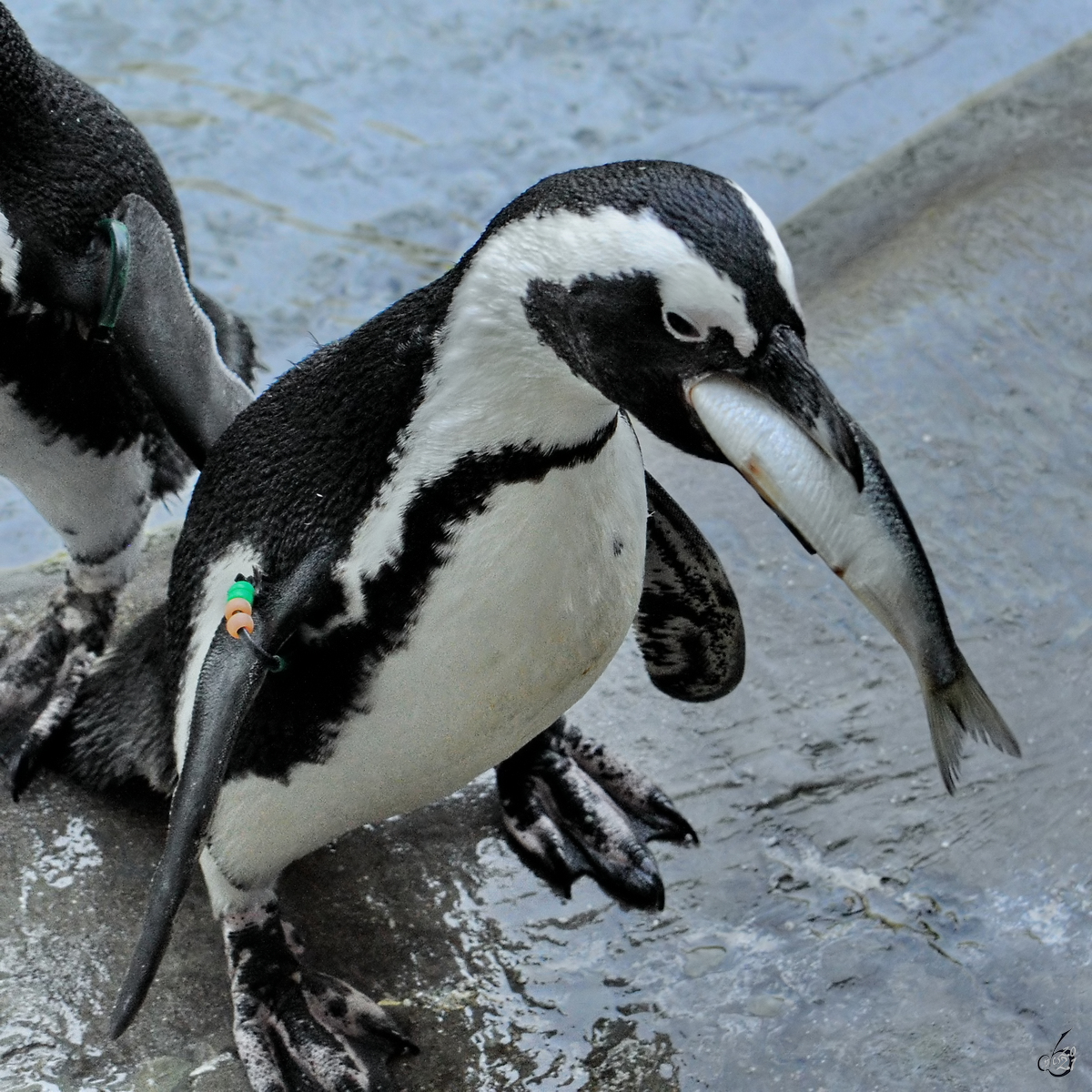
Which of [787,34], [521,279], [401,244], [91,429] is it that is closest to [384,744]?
[521,279]

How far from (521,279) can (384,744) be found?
0.65 metres

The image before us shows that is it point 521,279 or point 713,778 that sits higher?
point 521,279

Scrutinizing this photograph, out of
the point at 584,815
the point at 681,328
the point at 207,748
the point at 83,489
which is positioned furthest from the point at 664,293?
the point at 83,489

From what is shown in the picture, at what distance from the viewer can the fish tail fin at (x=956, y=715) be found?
5.46 feet

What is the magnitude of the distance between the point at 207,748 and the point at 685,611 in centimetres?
78

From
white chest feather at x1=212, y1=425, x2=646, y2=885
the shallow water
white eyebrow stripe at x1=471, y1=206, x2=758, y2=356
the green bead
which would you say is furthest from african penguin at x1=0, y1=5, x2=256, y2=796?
the shallow water

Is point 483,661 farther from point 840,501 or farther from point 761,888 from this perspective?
point 761,888

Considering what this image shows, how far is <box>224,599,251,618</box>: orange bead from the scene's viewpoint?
1.96m

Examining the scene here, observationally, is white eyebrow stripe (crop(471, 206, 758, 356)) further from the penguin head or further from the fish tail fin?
the fish tail fin

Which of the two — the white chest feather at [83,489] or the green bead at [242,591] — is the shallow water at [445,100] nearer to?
the white chest feather at [83,489]

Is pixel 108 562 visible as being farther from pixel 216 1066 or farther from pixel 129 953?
pixel 216 1066

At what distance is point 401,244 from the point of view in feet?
16.8

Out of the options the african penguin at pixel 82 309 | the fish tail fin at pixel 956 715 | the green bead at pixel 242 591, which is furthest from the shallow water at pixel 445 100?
the fish tail fin at pixel 956 715

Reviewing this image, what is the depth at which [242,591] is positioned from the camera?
1.99m
